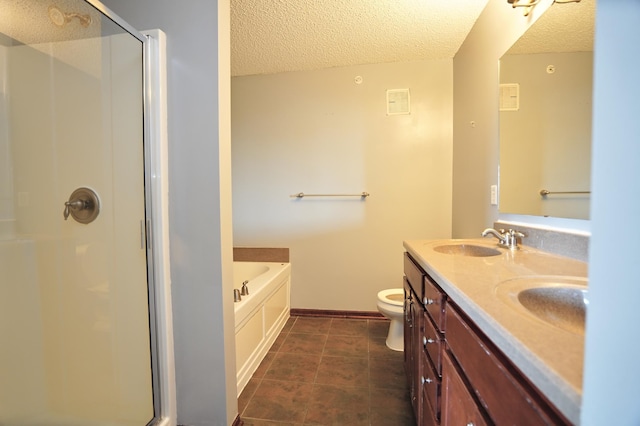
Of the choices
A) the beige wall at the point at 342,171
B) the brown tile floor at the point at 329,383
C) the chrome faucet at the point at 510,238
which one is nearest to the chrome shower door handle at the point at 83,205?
the brown tile floor at the point at 329,383

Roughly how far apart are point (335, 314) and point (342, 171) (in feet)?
4.47

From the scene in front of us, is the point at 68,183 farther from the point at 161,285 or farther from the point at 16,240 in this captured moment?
the point at 161,285

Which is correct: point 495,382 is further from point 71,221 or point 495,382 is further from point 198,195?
point 71,221

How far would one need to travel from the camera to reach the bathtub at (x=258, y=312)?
62.0 inches

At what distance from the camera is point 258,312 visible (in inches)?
72.5

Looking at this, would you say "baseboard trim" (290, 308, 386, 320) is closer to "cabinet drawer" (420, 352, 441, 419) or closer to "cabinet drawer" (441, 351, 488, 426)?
"cabinet drawer" (420, 352, 441, 419)

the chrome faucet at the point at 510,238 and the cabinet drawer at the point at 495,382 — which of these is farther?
the chrome faucet at the point at 510,238

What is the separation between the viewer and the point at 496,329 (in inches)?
19.6

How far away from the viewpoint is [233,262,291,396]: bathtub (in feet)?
5.16

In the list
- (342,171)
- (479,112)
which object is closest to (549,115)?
(479,112)

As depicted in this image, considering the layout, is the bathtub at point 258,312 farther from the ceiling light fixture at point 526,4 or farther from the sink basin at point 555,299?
the ceiling light fixture at point 526,4

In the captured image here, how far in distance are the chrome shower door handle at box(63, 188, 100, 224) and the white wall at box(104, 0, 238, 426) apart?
0.43 meters

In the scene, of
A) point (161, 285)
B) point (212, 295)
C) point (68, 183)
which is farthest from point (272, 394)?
point (68, 183)

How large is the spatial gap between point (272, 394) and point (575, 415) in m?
1.55
